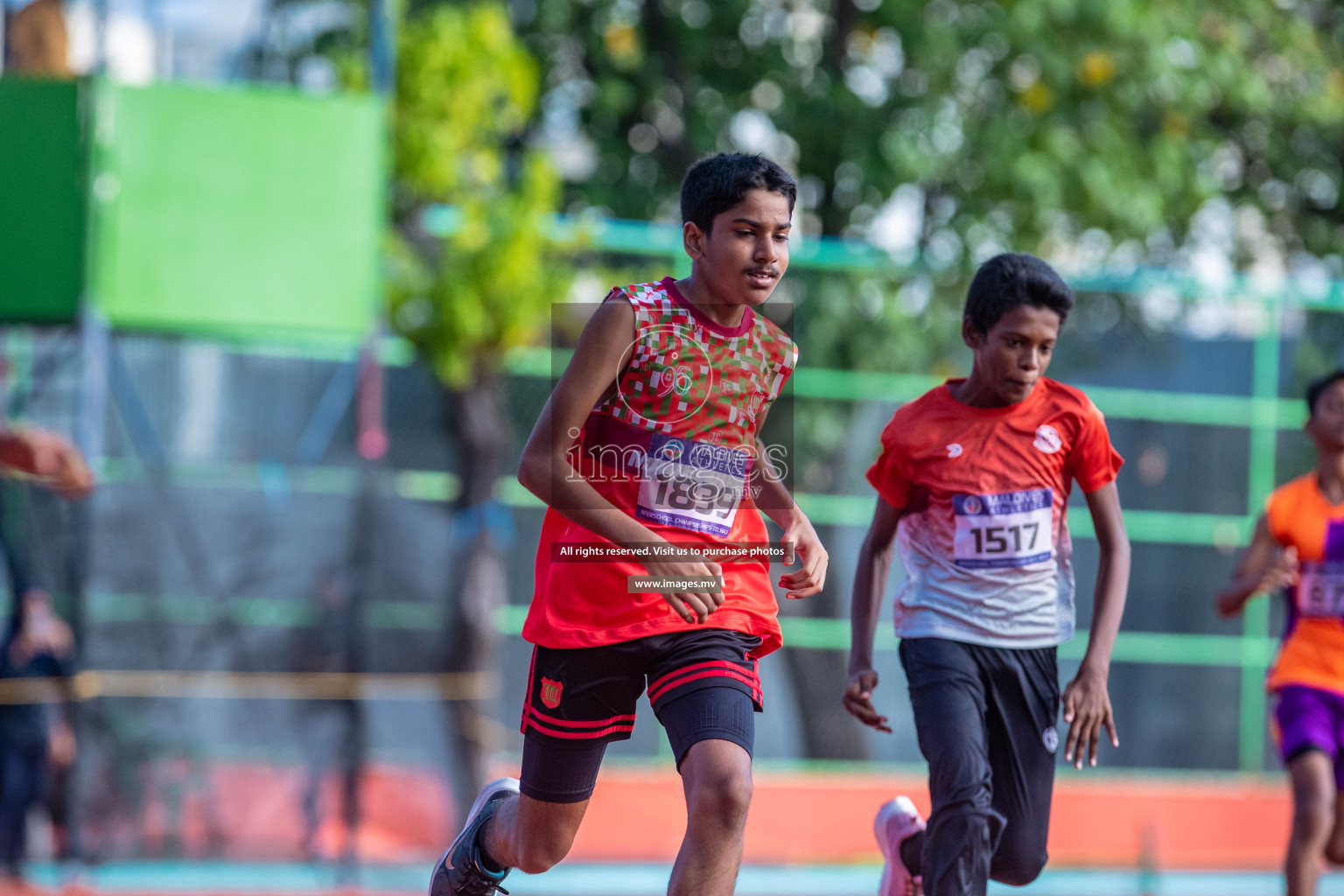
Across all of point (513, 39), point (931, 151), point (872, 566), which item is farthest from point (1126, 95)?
point (872, 566)

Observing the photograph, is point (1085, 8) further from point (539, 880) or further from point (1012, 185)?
point (539, 880)

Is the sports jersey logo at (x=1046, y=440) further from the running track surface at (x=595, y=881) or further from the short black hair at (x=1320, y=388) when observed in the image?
the running track surface at (x=595, y=881)

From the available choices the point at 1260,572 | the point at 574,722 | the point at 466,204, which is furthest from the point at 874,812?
the point at 574,722

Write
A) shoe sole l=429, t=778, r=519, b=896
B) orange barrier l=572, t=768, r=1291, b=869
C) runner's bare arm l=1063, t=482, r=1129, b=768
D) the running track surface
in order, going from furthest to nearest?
orange barrier l=572, t=768, r=1291, b=869
the running track surface
shoe sole l=429, t=778, r=519, b=896
runner's bare arm l=1063, t=482, r=1129, b=768

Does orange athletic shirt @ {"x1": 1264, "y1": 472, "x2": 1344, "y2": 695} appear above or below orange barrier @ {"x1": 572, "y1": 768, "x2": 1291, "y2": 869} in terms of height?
above

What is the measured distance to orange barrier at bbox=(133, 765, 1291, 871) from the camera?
8.34 meters

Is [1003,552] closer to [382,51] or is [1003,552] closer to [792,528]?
[792,528]

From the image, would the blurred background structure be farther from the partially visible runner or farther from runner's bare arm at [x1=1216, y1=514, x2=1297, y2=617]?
runner's bare arm at [x1=1216, y1=514, x2=1297, y2=617]

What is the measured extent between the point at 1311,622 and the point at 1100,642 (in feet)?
7.19

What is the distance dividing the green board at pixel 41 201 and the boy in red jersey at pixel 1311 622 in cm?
621

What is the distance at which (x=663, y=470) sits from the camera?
3.69m

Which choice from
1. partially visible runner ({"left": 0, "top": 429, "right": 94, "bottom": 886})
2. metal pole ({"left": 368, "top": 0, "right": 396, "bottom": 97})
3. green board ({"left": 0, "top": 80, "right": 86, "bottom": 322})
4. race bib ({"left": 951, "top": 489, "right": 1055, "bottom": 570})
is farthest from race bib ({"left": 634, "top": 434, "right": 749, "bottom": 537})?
metal pole ({"left": 368, "top": 0, "right": 396, "bottom": 97})

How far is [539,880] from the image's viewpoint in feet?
28.6

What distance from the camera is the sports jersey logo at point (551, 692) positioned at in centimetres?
371
